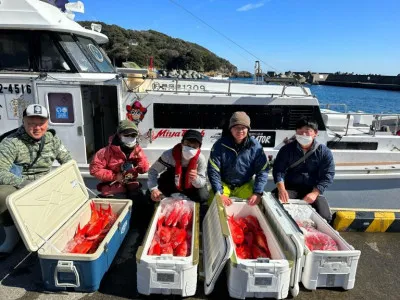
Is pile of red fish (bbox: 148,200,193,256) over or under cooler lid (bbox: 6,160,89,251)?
under

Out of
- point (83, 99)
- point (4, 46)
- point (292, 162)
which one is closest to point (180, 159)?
point (292, 162)

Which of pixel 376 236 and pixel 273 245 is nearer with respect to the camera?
pixel 273 245

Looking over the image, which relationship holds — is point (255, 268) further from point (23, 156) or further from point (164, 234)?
point (23, 156)

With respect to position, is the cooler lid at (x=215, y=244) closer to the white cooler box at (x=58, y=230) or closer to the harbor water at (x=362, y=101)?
the white cooler box at (x=58, y=230)

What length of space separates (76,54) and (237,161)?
3.34m

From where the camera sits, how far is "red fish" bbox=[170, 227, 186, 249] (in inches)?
106

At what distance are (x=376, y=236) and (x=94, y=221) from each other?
3.33m

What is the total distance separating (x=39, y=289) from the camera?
2.54 meters

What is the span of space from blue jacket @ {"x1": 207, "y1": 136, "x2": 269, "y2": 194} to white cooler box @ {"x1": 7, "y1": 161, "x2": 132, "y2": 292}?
1.10 m

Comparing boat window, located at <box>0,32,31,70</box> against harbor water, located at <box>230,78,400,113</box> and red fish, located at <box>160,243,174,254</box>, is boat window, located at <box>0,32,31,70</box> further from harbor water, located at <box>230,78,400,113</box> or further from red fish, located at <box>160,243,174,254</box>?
harbor water, located at <box>230,78,400,113</box>

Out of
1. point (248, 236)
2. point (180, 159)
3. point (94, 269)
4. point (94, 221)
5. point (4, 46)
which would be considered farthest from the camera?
point (4, 46)

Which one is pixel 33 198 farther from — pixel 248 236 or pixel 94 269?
pixel 248 236

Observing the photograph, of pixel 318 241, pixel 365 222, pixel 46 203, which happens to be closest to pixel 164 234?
pixel 46 203

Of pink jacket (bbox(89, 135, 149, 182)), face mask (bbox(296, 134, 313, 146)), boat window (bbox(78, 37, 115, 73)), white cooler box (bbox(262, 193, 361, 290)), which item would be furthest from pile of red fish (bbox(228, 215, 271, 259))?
boat window (bbox(78, 37, 115, 73))
